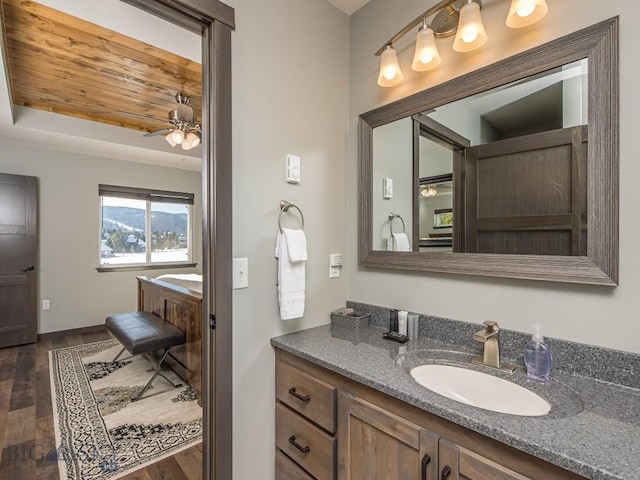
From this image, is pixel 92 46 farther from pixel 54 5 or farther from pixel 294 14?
pixel 294 14

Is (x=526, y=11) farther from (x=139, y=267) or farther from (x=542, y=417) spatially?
(x=139, y=267)

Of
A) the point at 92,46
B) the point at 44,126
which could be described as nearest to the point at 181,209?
the point at 44,126

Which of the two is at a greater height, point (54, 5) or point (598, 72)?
point (54, 5)

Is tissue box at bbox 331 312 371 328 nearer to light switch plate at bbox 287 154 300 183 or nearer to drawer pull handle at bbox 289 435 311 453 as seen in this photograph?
drawer pull handle at bbox 289 435 311 453

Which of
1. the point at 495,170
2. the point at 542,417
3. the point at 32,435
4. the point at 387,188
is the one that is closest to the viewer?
the point at 542,417

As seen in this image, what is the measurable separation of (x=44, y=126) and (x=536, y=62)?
14.0 ft

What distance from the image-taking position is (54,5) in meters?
1.61

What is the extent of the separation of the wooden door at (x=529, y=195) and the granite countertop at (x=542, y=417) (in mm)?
417

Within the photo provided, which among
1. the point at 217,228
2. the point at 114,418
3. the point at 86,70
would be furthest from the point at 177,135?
the point at 114,418

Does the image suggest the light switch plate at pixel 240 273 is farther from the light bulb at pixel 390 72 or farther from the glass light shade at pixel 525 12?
the glass light shade at pixel 525 12

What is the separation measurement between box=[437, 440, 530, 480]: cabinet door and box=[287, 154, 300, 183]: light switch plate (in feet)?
3.72

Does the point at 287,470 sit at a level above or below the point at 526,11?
below

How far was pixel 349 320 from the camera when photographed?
150cm

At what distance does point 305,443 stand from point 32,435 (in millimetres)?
1907
